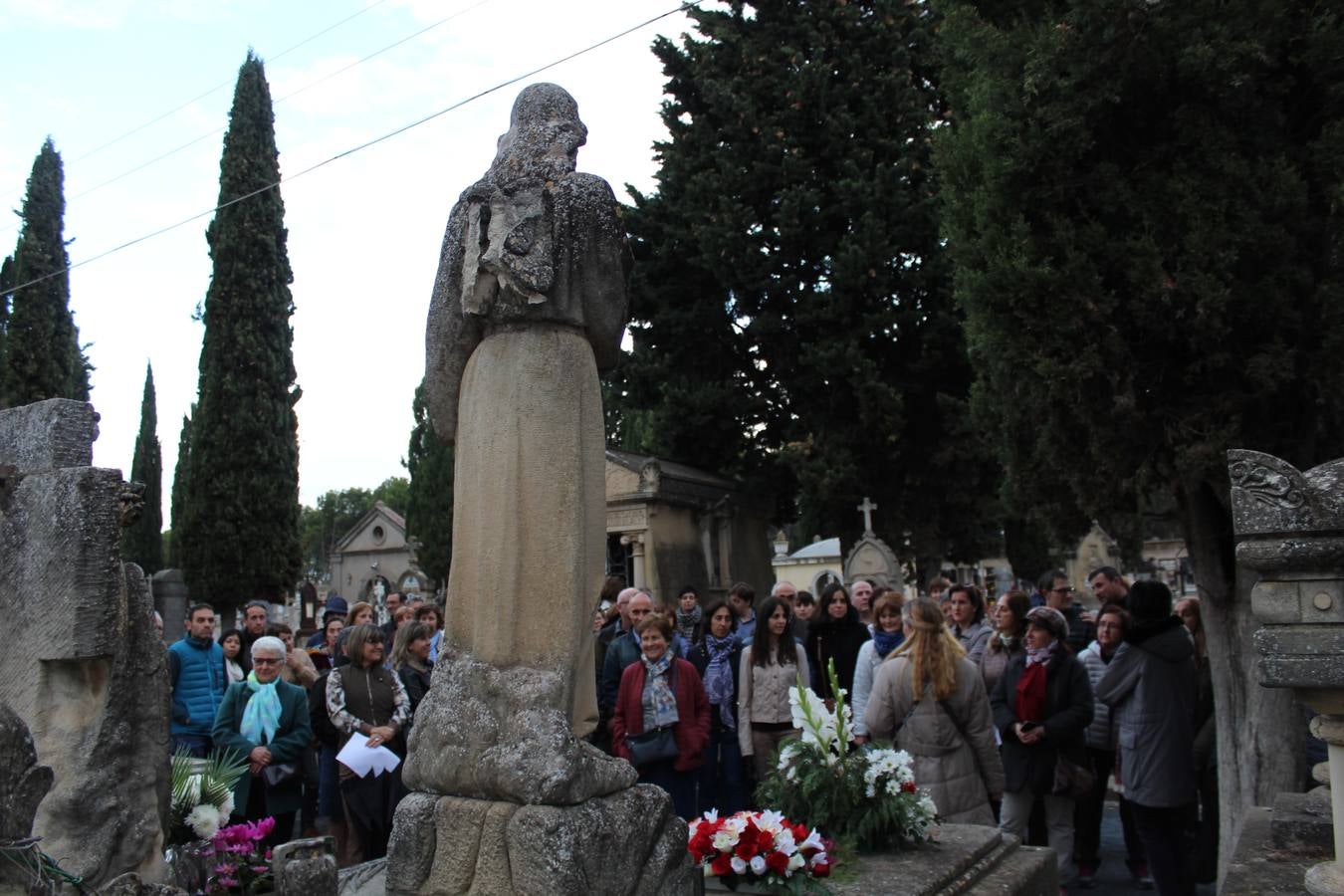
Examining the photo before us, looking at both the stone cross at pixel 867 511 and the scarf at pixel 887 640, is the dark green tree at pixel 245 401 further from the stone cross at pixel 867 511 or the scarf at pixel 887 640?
the scarf at pixel 887 640

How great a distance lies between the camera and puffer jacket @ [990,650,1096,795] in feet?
23.1

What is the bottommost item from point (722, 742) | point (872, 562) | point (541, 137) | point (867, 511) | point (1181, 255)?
point (722, 742)

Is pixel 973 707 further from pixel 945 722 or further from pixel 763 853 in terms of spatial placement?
pixel 763 853

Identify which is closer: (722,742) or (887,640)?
(887,640)

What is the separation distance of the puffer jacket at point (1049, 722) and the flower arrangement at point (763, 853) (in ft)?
9.86

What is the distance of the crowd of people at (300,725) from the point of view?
22.1 ft

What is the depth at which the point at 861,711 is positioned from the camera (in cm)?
718

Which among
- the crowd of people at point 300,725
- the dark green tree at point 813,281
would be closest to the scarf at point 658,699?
the crowd of people at point 300,725

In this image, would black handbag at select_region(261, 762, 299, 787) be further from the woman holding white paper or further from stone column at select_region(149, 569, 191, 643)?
stone column at select_region(149, 569, 191, 643)

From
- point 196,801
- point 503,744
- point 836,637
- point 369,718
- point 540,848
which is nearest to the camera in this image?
point 540,848

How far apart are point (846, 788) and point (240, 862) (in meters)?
2.71

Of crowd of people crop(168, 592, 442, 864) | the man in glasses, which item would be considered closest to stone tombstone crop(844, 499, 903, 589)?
the man in glasses

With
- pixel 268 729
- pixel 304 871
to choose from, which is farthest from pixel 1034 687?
pixel 304 871

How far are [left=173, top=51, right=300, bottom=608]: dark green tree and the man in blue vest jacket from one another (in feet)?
59.7
